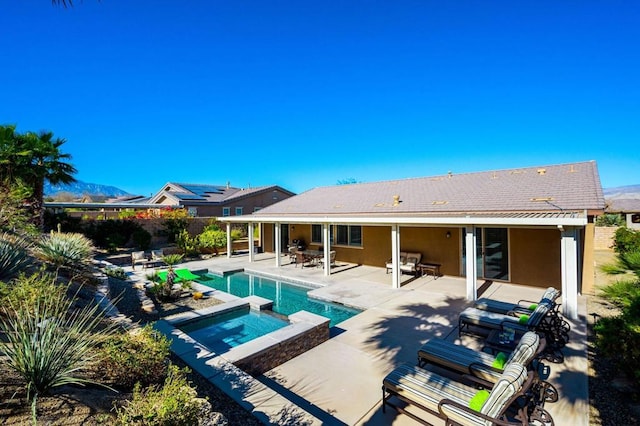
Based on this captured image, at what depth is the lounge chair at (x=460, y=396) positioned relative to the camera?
3471 millimetres

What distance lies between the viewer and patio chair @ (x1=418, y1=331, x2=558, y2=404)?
14.1ft

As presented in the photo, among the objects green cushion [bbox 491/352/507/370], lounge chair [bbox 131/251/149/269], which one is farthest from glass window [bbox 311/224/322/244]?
green cushion [bbox 491/352/507/370]

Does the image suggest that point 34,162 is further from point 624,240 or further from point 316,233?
point 624,240

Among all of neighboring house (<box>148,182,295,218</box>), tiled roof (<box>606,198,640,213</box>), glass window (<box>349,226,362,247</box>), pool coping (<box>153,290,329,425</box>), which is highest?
neighboring house (<box>148,182,295,218</box>)

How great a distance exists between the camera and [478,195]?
13.4 m

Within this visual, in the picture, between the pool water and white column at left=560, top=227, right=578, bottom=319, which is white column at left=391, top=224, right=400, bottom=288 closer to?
the pool water

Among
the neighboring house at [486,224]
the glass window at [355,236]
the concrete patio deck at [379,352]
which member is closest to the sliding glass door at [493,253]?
the neighboring house at [486,224]

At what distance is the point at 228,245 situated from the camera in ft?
66.5

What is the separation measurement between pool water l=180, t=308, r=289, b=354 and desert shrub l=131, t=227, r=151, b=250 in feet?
49.0

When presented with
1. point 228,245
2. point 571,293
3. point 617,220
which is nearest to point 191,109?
point 228,245

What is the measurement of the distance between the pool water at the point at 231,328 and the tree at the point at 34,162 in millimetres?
11217

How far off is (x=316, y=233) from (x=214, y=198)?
22.3m

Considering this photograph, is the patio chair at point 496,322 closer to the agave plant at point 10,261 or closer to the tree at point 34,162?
the agave plant at point 10,261

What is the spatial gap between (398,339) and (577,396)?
3.18 meters
